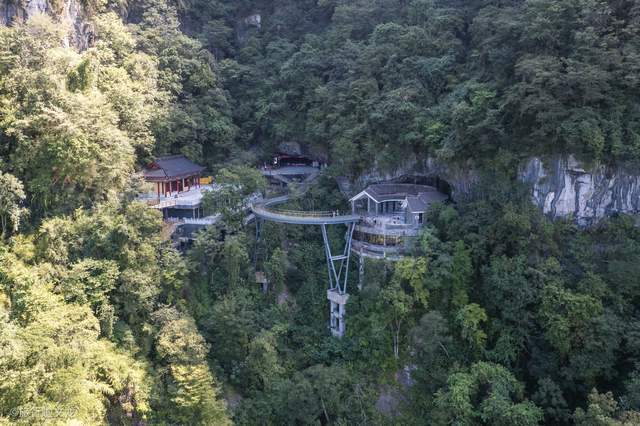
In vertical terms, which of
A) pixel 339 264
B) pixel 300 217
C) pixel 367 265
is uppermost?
pixel 300 217

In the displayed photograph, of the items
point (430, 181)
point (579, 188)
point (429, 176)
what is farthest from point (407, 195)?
point (579, 188)

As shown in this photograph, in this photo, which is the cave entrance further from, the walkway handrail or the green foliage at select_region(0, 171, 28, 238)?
the green foliage at select_region(0, 171, 28, 238)

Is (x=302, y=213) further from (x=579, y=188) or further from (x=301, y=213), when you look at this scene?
(x=579, y=188)

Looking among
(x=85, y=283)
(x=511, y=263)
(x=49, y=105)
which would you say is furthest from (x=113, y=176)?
(x=511, y=263)

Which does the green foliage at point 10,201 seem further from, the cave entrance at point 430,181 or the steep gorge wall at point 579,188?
the steep gorge wall at point 579,188

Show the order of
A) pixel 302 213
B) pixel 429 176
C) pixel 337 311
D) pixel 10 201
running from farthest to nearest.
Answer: pixel 429 176 → pixel 302 213 → pixel 337 311 → pixel 10 201

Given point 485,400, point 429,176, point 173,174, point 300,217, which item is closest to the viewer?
point 485,400

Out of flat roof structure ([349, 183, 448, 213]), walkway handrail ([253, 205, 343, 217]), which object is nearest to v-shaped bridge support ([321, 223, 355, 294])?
walkway handrail ([253, 205, 343, 217])

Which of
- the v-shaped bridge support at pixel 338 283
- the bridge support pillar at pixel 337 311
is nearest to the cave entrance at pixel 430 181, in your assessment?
the v-shaped bridge support at pixel 338 283
